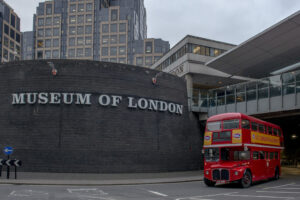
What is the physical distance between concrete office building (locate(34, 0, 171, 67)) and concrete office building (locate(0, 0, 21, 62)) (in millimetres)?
8677

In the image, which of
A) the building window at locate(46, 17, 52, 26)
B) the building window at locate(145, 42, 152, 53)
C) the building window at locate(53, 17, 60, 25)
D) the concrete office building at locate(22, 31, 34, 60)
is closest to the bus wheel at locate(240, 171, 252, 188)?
the building window at locate(145, 42, 152, 53)

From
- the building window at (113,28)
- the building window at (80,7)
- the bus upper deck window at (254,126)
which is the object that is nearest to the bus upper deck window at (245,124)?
the bus upper deck window at (254,126)

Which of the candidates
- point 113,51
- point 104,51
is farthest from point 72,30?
point 113,51

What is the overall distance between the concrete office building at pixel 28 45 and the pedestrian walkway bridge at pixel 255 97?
118849mm

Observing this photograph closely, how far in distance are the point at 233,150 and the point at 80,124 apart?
11.9m

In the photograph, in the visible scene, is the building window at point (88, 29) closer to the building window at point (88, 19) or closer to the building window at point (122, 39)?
the building window at point (88, 19)

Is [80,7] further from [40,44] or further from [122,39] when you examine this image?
[122,39]

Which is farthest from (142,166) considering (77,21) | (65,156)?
(77,21)

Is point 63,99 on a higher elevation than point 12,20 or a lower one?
lower

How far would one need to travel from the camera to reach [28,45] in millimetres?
140125

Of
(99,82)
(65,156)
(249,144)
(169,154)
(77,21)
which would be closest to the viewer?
(249,144)

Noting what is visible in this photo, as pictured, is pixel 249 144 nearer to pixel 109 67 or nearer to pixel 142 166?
pixel 142 166

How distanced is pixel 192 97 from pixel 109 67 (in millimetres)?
10202

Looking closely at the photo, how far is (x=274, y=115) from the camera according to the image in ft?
86.9
